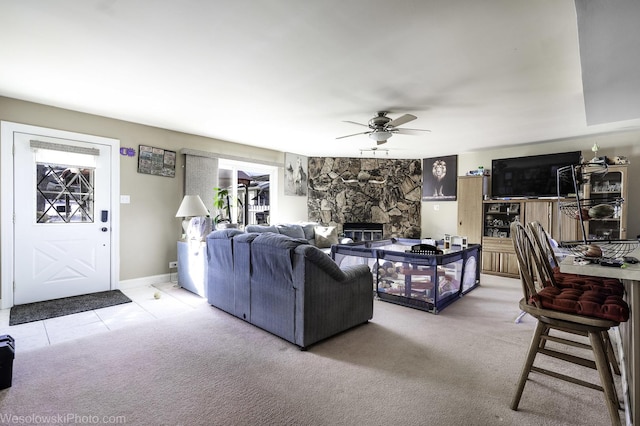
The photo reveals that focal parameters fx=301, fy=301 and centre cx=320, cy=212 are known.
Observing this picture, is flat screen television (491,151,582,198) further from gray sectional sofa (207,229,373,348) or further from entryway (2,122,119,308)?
entryway (2,122,119,308)

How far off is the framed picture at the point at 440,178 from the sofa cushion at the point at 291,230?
3130 mm

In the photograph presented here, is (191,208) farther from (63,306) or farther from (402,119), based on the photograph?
(402,119)

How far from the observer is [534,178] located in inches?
206

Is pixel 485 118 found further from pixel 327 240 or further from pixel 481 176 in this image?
pixel 327 240

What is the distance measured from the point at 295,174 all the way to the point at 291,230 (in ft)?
5.24

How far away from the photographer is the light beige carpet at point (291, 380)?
5.53 ft

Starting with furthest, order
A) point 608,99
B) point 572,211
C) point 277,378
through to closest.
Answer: point 608,99
point 277,378
point 572,211

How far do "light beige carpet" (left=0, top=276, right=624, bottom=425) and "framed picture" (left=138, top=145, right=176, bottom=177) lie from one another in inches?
99.8

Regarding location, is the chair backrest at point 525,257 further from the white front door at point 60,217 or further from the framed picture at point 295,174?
the framed picture at point 295,174


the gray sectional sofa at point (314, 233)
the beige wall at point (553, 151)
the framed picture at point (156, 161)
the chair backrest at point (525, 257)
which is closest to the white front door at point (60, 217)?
the framed picture at point (156, 161)

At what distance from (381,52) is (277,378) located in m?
2.55

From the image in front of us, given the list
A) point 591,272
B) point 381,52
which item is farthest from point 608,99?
point 591,272

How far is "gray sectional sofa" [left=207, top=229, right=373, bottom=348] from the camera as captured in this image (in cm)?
A: 242

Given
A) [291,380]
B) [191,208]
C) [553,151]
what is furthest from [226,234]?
[553,151]
